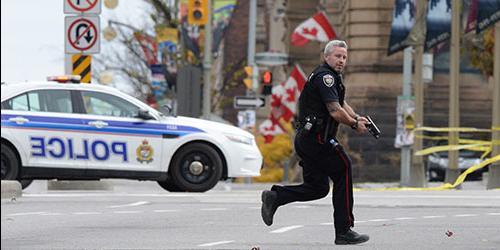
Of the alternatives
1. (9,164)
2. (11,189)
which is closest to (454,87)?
(9,164)

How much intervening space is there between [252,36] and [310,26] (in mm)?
4495

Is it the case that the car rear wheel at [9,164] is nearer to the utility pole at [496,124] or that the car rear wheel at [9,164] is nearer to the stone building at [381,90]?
the utility pole at [496,124]

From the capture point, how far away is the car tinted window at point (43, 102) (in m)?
19.0

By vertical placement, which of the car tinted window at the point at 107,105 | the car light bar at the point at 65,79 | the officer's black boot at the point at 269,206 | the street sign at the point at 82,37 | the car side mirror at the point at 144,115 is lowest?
the officer's black boot at the point at 269,206

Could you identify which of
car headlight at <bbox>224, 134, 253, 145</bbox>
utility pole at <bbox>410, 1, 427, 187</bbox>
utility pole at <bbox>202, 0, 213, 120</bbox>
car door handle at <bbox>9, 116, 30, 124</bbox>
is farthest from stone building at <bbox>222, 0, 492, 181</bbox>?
car door handle at <bbox>9, 116, 30, 124</bbox>

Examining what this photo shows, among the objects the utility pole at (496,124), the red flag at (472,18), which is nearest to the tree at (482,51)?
the red flag at (472,18)

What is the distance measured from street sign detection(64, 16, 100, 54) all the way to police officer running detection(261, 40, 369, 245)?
39.1 feet

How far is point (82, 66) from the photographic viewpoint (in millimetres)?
23484

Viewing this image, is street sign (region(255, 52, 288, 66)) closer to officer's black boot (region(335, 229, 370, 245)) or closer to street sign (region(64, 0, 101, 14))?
street sign (region(64, 0, 101, 14))

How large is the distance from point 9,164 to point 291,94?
28.1 meters

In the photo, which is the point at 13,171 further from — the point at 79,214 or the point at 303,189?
the point at 303,189

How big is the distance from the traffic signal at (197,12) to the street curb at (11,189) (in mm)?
14120

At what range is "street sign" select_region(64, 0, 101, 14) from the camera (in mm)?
23156

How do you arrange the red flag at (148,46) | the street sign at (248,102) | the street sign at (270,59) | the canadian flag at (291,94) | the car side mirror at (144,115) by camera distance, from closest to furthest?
the car side mirror at (144,115) → the street sign at (248,102) → the street sign at (270,59) → the canadian flag at (291,94) → the red flag at (148,46)
